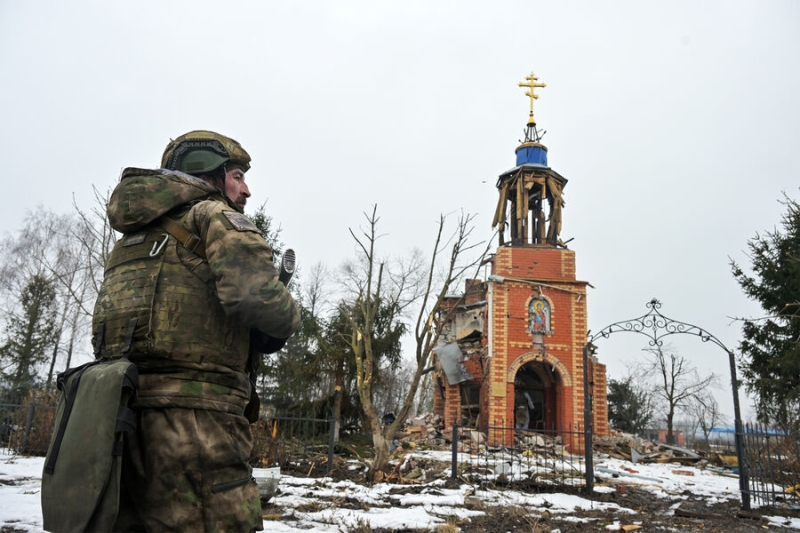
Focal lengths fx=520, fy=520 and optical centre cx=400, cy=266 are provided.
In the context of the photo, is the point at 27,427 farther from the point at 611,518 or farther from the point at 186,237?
the point at 186,237

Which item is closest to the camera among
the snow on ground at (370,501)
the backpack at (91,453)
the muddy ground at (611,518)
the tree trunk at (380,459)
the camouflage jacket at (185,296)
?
the backpack at (91,453)

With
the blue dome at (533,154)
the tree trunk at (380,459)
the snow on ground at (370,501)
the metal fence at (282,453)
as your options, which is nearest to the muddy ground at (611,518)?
the snow on ground at (370,501)

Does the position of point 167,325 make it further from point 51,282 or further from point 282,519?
point 51,282

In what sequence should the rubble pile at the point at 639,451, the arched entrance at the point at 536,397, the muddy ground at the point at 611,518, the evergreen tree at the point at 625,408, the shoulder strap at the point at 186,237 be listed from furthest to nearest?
the evergreen tree at the point at 625,408 < the arched entrance at the point at 536,397 < the rubble pile at the point at 639,451 < the muddy ground at the point at 611,518 < the shoulder strap at the point at 186,237

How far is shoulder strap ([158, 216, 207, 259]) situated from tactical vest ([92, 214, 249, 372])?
0.02m

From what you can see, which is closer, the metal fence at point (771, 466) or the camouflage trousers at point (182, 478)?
the camouflage trousers at point (182, 478)

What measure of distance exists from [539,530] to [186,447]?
18.0 feet

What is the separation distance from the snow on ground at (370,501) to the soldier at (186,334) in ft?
14.0

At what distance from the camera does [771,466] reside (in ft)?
31.0

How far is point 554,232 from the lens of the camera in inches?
866

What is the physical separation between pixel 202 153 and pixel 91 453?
1414mm

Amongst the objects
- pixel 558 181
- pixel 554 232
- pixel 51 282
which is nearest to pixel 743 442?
pixel 554 232

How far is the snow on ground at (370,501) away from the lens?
606cm

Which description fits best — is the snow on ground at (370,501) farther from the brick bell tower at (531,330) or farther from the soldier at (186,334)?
the brick bell tower at (531,330)
